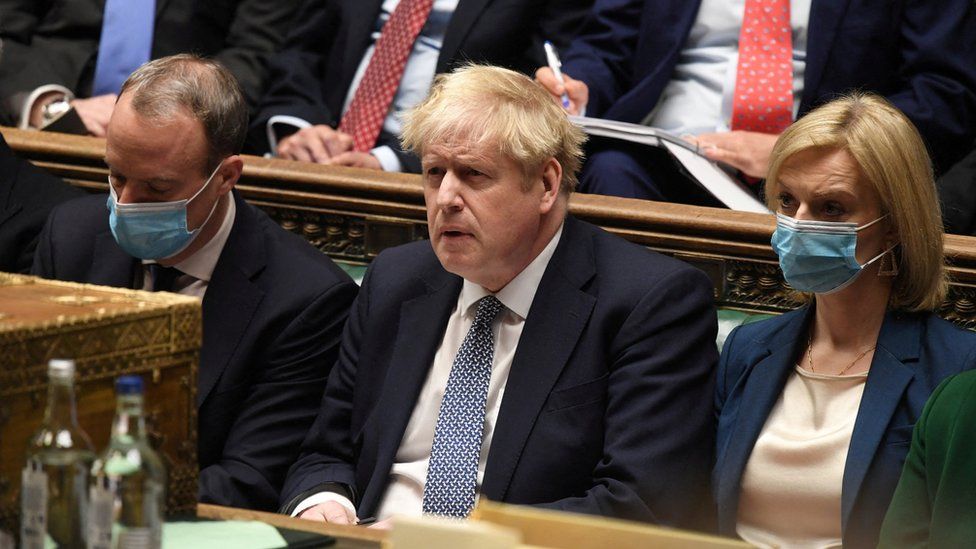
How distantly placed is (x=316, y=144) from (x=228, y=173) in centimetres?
80

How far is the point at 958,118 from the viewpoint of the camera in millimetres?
3248

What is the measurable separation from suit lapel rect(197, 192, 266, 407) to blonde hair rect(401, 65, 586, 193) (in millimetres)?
486

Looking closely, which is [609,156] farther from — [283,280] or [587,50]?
[283,280]

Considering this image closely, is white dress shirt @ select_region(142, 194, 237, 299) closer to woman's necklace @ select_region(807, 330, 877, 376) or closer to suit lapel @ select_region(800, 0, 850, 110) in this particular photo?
woman's necklace @ select_region(807, 330, 877, 376)

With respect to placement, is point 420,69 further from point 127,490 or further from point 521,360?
point 127,490

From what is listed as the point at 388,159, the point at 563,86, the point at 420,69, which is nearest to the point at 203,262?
the point at 388,159

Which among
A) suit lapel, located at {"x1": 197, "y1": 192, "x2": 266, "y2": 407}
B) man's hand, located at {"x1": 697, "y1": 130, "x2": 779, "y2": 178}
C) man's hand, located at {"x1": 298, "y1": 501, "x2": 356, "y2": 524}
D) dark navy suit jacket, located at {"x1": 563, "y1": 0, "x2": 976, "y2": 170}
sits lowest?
man's hand, located at {"x1": 298, "y1": 501, "x2": 356, "y2": 524}

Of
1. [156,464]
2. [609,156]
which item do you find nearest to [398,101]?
[609,156]

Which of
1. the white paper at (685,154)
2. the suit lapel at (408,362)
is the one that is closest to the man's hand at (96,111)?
the white paper at (685,154)

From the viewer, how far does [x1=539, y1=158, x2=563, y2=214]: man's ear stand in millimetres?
2520

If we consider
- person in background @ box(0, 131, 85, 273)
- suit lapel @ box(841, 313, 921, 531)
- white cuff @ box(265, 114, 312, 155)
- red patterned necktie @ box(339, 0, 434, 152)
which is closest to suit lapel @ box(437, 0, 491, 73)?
red patterned necktie @ box(339, 0, 434, 152)

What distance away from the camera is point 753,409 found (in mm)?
2428

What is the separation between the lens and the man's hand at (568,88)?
130 inches

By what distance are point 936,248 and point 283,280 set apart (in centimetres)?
129
